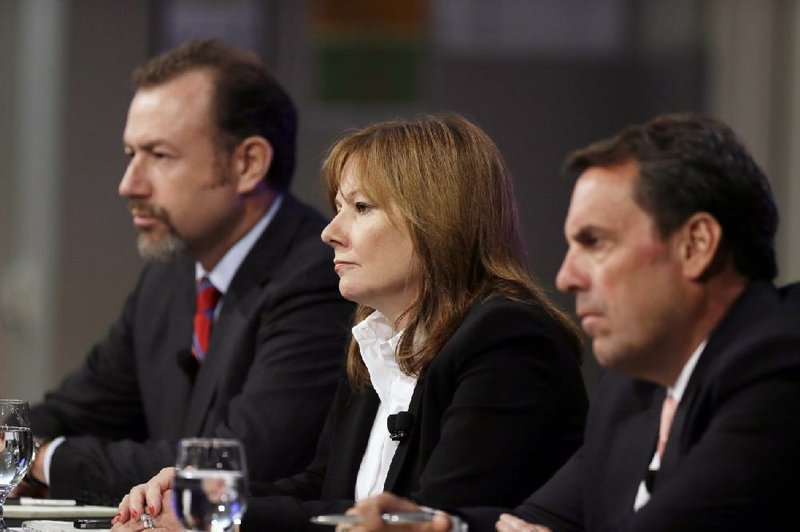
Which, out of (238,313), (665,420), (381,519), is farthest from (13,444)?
(665,420)

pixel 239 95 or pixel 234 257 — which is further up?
pixel 239 95

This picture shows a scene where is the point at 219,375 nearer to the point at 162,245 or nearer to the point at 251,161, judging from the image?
the point at 162,245

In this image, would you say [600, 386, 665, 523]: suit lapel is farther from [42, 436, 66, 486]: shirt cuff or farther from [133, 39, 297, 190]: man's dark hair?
[133, 39, 297, 190]: man's dark hair

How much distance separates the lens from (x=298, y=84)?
7.57 meters

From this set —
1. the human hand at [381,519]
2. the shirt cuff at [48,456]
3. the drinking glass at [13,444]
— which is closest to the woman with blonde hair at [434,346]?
the drinking glass at [13,444]

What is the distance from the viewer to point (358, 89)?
7.71m

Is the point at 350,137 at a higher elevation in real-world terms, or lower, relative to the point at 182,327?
higher

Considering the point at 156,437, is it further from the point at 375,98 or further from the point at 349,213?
the point at 375,98

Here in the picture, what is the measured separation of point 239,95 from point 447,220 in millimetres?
1235

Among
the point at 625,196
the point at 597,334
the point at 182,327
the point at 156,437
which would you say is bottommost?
the point at 156,437

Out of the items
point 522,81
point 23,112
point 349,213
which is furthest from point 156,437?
point 522,81

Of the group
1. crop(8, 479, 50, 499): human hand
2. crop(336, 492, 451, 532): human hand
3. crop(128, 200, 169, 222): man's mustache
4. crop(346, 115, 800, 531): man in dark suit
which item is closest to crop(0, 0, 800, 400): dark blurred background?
crop(128, 200, 169, 222): man's mustache

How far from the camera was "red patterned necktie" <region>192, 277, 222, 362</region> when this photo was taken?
356cm

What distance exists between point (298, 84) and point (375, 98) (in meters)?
0.44
